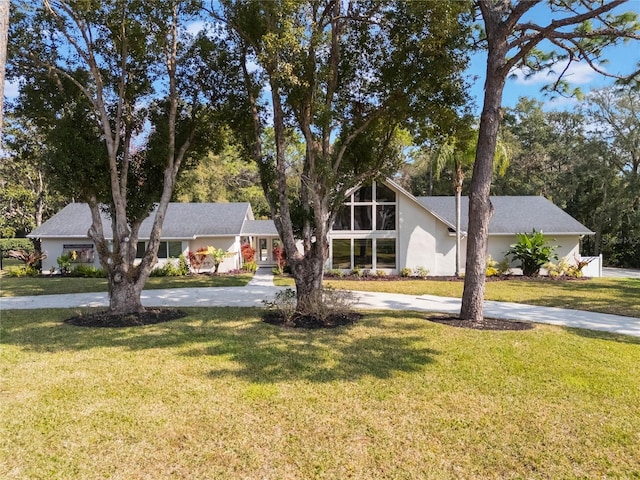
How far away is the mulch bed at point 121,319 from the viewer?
893 centimetres

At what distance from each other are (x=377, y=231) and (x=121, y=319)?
13353 millimetres

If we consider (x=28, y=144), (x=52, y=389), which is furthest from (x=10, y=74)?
(x=52, y=389)

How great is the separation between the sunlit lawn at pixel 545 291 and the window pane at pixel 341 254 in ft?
9.12

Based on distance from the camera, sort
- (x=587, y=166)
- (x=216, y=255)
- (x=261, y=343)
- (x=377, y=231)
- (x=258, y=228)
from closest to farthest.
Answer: (x=261, y=343) → (x=377, y=231) → (x=216, y=255) → (x=258, y=228) → (x=587, y=166)

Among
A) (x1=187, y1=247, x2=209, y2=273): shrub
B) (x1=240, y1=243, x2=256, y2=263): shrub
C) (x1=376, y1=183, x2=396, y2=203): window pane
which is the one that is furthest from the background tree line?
(x1=187, y1=247, x2=209, y2=273): shrub

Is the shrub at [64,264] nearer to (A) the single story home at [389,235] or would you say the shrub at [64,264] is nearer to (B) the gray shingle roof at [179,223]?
(B) the gray shingle roof at [179,223]

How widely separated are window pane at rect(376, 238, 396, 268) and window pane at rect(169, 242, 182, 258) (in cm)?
996

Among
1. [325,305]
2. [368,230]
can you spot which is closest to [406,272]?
[368,230]

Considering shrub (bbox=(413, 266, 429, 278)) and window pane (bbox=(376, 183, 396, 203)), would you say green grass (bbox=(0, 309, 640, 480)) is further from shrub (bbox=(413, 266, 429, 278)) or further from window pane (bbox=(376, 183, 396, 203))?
window pane (bbox=(376, 183, 396, 203))

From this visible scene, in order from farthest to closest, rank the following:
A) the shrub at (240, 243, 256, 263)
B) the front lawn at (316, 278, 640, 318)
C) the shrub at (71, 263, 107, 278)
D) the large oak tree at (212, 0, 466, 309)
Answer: the shrub at (240, 243, 256, 263) < the shrub at (71, 263, 107, 278) < the front lawn at (316, 278, 640, 318) < the large oak tree at (212, 0, 466, 309)

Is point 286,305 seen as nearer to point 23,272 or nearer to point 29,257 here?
point 23,272

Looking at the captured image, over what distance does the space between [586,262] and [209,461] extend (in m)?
21.0

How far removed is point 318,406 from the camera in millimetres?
4785

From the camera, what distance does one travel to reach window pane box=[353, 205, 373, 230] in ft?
67.4
